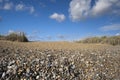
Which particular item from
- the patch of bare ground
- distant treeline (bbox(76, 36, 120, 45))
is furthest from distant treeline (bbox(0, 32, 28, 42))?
distant treeline (bbox(76, 36, 120, 45))

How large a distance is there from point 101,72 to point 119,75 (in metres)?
0.83

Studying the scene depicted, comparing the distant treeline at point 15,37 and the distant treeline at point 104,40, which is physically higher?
the distant treeline at point 15,37

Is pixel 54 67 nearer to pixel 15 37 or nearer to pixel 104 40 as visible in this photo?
pixel 15 37

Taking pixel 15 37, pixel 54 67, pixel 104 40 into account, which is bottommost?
pixel 54 67

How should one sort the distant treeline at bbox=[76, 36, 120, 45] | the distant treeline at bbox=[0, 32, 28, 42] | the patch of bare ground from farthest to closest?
the distant treeline at bbox=[76, 36, 120, 45] → the distant treeline at bbox=[0, 32, 28, 42] → the patch of bare ground

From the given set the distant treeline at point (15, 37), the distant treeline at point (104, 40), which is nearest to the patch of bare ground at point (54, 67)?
the distant treeline at point (15, 37)

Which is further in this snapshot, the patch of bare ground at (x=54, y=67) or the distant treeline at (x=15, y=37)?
the distant treeline at (x=15, y=37)

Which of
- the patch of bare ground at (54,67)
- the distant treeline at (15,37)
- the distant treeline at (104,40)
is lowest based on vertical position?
the patch of bare ground at (54,67)

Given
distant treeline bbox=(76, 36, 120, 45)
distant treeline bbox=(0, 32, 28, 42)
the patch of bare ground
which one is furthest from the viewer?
distant treeline bbox=(76, 36, 120, 45)

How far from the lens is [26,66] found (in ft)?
21.2

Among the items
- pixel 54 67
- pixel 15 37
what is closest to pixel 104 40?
pixel 15 37

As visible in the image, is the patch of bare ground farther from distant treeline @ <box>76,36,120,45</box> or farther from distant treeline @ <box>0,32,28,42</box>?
distant treeline @ <box>76,36,120,45</box>

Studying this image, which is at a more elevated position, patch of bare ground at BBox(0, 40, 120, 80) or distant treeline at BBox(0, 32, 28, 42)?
distant treeline at BBox(0, 32, 28, 42)

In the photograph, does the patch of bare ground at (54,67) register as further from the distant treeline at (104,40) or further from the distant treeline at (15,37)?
the distant treeline at (104,40)
